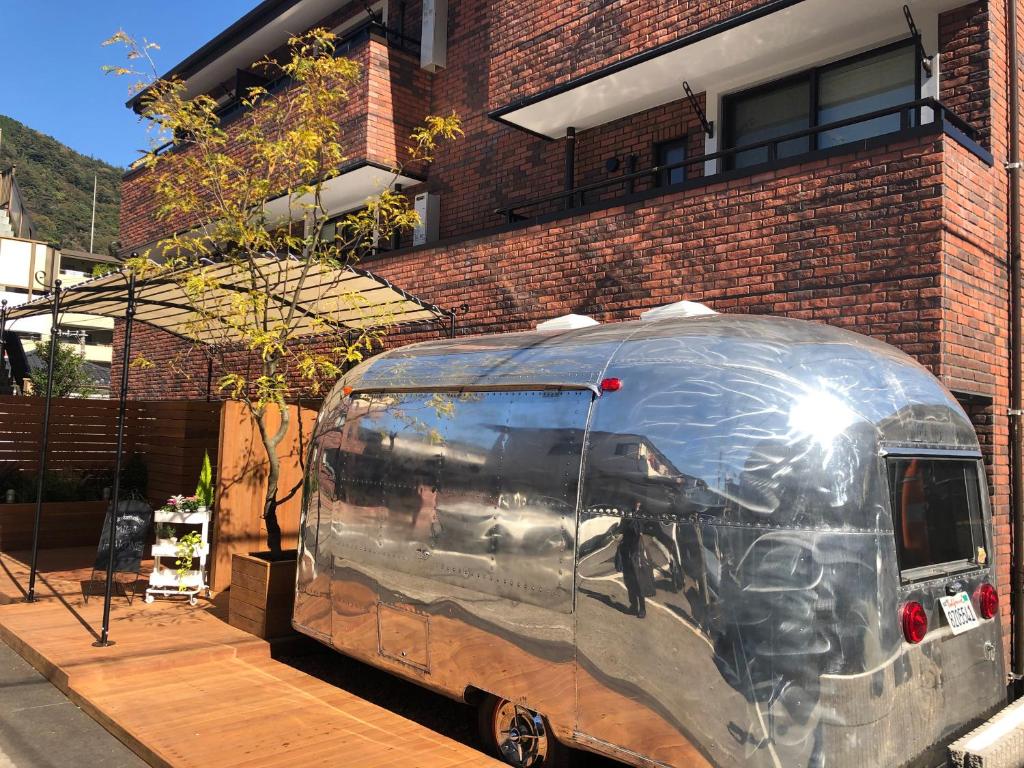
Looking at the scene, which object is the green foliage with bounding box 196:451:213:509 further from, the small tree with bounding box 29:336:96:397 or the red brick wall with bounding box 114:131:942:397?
the small tree with bounding box 29:336:96:397

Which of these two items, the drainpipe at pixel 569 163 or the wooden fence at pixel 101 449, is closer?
the wooden fence at pixel 101 449

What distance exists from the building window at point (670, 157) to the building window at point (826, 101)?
75cm

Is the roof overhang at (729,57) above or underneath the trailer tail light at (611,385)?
above

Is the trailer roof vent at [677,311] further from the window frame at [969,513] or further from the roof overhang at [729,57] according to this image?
the roof overhang at [729,57]

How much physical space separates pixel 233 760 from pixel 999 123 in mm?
8013

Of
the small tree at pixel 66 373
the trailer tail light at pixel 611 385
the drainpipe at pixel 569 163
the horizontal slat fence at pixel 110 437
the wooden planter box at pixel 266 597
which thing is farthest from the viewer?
the small tree at pixel 66 373

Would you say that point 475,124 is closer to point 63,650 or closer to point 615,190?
point 615,190

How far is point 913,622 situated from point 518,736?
238cm

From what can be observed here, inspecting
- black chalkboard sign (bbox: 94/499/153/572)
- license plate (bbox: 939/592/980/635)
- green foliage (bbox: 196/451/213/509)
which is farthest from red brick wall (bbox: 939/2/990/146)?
black chalkboard sign (bbox: 94/499/153/572)

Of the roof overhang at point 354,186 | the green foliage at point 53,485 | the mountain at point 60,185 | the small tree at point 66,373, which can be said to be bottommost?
the green foliage at point 53,485

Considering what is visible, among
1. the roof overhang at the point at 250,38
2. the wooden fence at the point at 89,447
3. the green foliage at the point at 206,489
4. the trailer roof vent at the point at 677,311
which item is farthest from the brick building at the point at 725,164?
the wooden fence at the point at 89,447

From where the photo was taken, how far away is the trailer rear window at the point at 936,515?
4184mm

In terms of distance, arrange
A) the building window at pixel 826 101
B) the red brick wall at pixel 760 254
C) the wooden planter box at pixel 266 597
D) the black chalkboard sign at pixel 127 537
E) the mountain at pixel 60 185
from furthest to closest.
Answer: the mountain at pixel 60 185 → the black chalkboard sign at pixel 127 537 → the building window at pixel 826 101 → the wooden planter box at pixel 266 597 → the red brick wall at pixel 760 254

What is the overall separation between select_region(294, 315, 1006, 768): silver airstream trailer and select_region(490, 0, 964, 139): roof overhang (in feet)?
15.5
